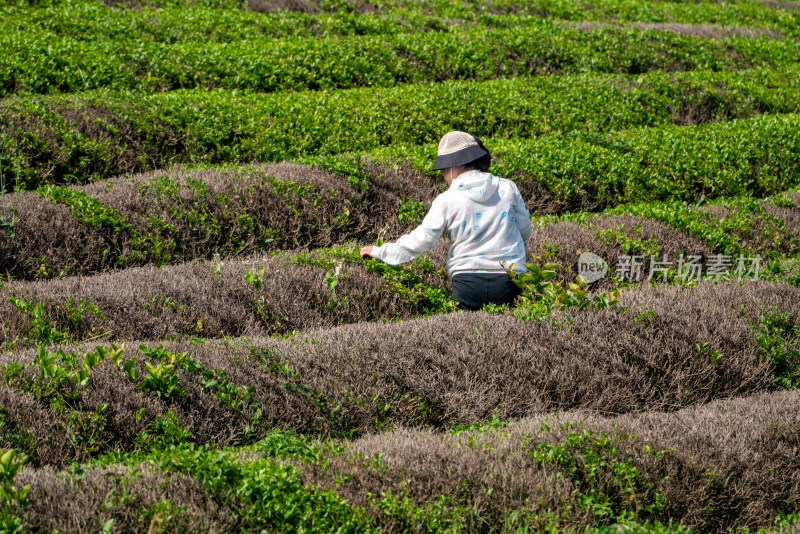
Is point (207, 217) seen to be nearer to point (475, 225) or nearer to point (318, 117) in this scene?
point (318, 117)

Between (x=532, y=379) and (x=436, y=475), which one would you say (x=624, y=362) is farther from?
(x=436, y=475)

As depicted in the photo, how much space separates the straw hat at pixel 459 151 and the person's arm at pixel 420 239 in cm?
34

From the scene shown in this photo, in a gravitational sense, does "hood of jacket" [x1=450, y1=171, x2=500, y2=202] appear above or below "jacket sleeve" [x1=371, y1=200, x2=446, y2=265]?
above

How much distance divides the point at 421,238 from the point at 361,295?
4.97ft

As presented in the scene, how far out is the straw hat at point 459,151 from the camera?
18.4 feet

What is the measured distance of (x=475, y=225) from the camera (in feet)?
18.7

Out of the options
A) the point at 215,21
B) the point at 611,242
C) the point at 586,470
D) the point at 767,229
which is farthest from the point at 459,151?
the point at 215,21

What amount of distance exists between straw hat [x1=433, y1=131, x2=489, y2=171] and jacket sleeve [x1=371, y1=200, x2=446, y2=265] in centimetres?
34

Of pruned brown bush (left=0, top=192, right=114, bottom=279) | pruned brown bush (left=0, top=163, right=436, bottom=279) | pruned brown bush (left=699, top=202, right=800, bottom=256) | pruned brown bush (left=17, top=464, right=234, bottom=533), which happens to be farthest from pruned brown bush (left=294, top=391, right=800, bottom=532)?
pruned brown bush (left=699, top=202, right=800, bottom=256)

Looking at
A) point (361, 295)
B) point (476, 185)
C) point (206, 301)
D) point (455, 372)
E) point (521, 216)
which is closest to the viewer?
point (455, 372)

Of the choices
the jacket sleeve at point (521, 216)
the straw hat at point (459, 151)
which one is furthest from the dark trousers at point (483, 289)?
the straw hat at point (459, 151)

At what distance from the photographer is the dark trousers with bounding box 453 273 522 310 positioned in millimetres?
5949

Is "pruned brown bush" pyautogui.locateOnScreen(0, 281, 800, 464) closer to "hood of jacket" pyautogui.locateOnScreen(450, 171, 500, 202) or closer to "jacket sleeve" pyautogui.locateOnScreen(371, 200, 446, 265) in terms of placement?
"jacket sleeve" pyautogui.locateOnScreen(371, 200, 446, 265)

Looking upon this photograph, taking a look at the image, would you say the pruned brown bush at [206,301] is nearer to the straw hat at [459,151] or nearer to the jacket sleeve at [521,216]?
the jacket sleeve at [521,216]
